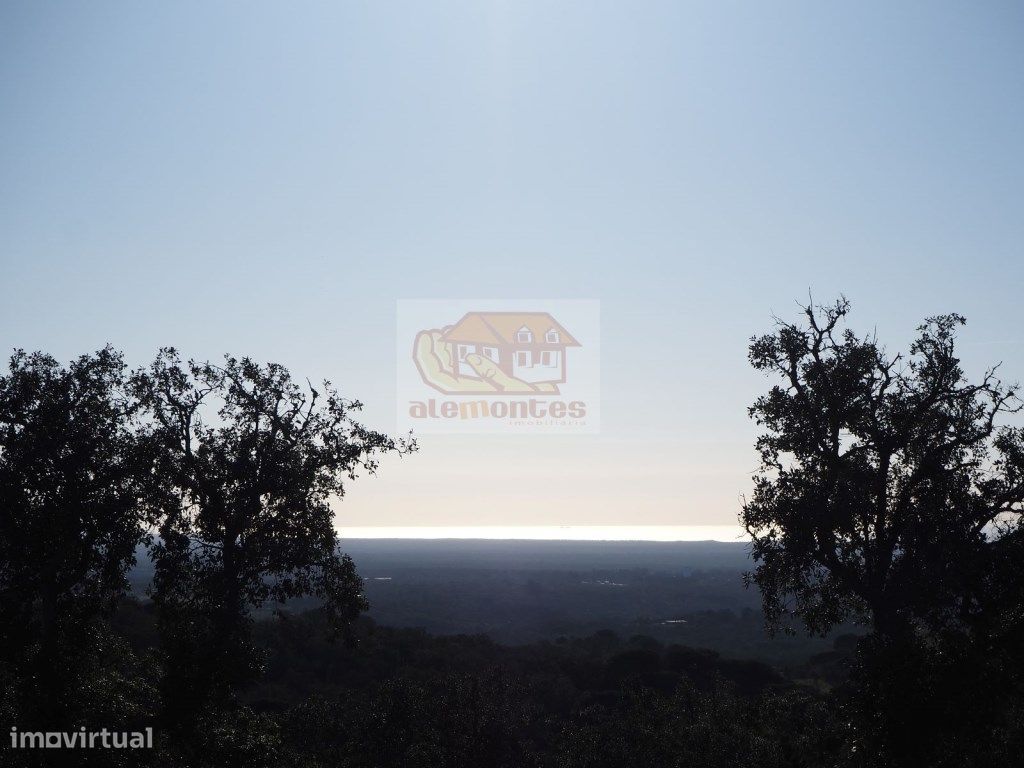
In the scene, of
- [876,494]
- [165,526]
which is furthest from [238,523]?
[876,494]

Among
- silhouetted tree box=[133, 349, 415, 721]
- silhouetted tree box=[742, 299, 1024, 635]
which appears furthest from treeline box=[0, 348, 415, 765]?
silhouetted tree box=[742, 299, 1024, 635]

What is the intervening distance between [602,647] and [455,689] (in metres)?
46.4

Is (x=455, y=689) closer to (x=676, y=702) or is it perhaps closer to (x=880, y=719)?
(x=676, y=702)

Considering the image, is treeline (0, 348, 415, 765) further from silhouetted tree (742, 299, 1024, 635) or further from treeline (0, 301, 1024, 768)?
silhouetted tree (742, 299, 1024, 635)

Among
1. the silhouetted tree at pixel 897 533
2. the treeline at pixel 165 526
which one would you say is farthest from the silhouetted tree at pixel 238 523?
the silhouetted tree at pixel 897 533

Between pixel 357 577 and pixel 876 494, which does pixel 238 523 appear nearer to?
pixel 357 577

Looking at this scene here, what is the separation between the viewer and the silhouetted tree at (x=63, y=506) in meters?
27.7

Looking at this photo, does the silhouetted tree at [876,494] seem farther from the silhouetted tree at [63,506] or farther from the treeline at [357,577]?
the silhouetted tree at [63,506]

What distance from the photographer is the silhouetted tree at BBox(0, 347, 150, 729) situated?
27.7 meters

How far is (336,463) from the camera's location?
28797 millimetres

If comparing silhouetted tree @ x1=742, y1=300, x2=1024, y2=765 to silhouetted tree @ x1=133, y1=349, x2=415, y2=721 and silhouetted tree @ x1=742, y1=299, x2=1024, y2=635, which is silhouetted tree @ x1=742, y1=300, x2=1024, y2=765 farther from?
silhouetted tree @ x1=133, y1=349, x2=415, y2=721

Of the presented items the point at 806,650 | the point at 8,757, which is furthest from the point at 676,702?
the point at 806,650

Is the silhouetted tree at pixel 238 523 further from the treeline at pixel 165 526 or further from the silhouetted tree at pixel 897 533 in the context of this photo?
the silhouetted tree at pixel 897 533

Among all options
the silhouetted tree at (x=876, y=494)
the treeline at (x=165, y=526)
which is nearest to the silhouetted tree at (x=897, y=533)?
the silhouetted tree at (x=876, y=494)
